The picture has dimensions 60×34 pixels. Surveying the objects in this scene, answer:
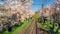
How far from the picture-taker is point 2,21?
4.47 m

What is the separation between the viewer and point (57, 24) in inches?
177

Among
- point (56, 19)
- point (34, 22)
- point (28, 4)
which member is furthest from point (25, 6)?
point (56, 19)

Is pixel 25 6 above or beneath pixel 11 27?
above

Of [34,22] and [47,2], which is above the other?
[47,2]

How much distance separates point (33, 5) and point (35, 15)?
245mm

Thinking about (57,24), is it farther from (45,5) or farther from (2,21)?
(2,21)

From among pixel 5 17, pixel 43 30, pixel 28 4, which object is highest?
pixel 28 4

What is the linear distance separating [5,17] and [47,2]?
3.42 ft

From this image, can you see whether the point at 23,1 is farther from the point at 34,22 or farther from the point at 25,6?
the point at 34,22

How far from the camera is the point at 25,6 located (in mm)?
4562

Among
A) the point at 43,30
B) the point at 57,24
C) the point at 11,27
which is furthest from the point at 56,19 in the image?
the point at 11,27

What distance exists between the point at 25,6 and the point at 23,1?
14cm

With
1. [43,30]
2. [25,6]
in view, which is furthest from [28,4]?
[43,30]

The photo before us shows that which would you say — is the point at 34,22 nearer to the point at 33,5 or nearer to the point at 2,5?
the point at 33,5
